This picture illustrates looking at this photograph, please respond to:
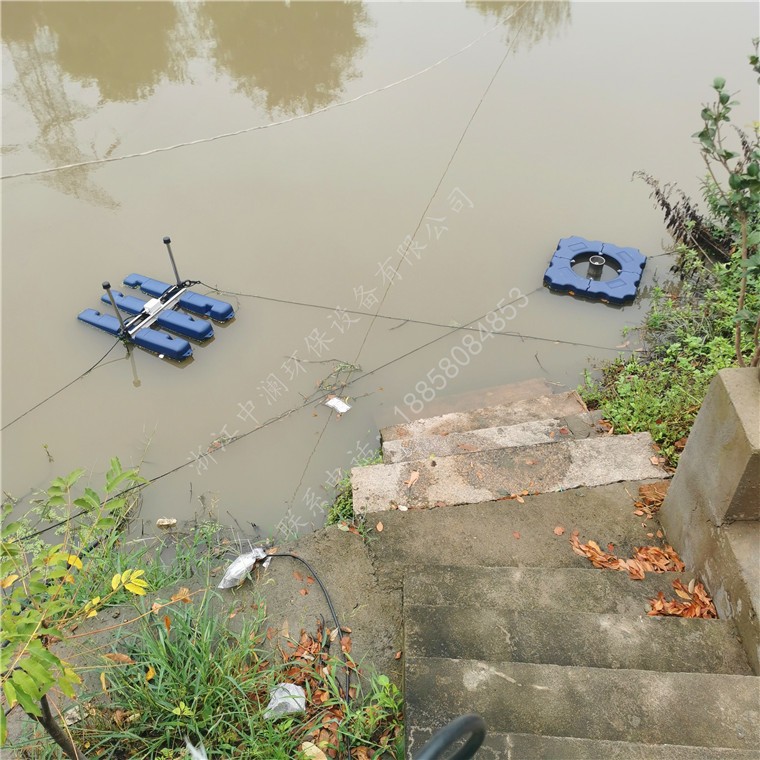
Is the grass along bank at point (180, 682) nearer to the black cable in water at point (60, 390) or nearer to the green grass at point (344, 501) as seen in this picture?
the green grass at point (344, 501)

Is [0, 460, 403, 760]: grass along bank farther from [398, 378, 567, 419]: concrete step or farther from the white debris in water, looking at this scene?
[398, 378, 567, 419]: concrete step

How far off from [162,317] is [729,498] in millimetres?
4035

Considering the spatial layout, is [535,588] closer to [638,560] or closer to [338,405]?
[638,560]

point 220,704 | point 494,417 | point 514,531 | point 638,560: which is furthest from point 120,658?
point 494,417

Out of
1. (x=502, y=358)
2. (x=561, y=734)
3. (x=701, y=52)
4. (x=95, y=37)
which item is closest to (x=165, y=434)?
(x=502, y=358)

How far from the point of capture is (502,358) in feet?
15.6

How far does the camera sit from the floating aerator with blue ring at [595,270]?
5.00 meters

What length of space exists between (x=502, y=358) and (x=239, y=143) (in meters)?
3.91

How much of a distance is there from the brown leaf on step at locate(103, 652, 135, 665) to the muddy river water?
4.73ft

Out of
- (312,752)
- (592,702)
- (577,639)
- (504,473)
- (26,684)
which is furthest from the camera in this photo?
(504,473)

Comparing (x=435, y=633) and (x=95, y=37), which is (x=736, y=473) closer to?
(x=435, y=633)

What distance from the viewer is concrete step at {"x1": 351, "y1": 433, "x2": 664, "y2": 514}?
3.20 m

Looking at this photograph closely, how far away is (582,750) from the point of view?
1718 millimetres

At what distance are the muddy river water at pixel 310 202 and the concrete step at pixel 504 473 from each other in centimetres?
69
